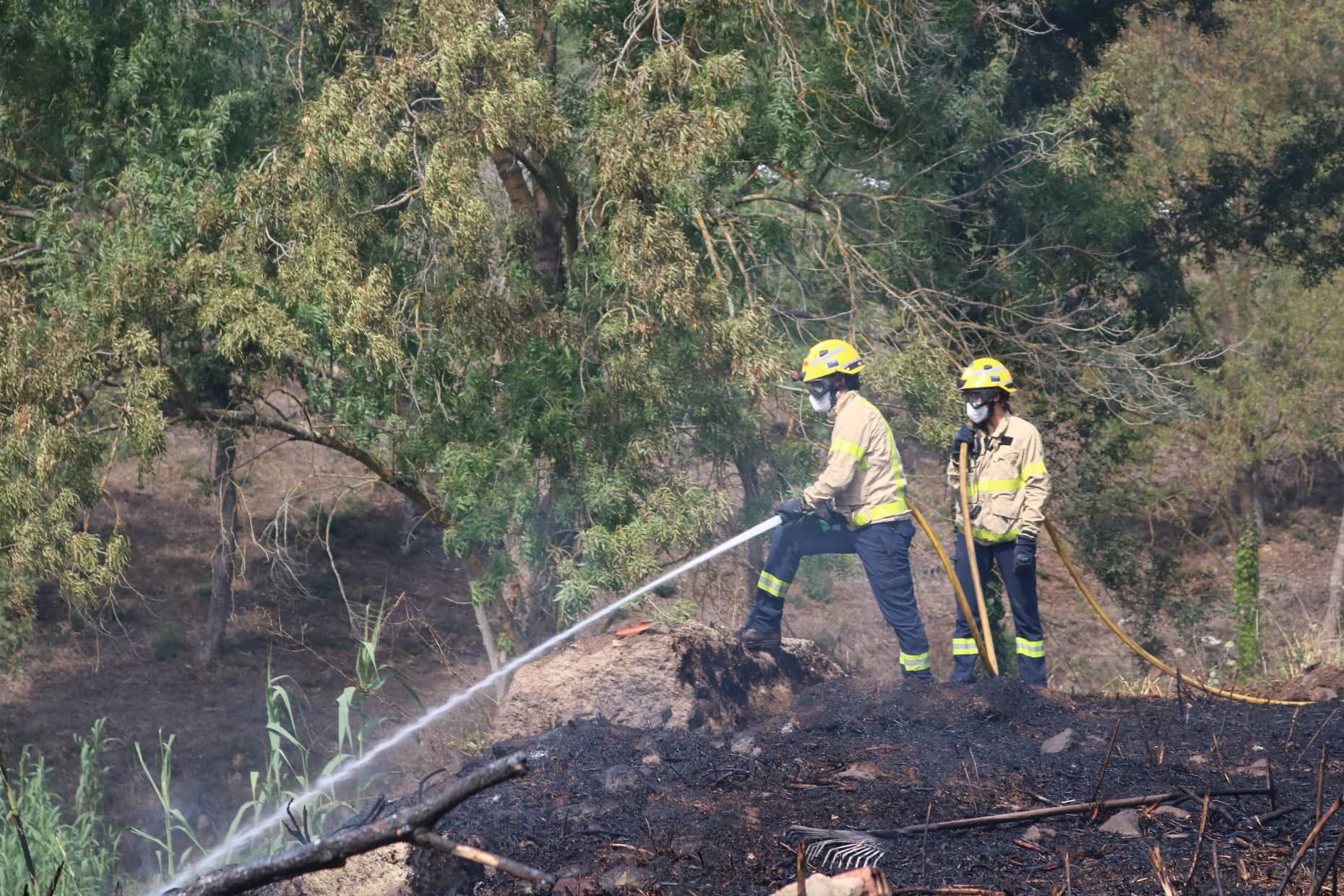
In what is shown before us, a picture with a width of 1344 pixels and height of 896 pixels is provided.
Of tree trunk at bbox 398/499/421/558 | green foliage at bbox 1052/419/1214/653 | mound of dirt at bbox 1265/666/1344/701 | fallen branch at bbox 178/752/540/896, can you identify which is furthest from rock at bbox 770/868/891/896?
green foliage at bbox 1052/419/1214/653

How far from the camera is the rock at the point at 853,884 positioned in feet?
10.9

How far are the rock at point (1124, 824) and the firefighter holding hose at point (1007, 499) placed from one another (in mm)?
2942

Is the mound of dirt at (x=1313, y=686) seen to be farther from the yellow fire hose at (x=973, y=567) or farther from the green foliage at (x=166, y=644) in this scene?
the green foliage at (x=166, y=644)

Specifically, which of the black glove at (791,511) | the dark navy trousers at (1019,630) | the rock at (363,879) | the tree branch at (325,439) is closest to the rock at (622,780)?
the rock at (363,879)

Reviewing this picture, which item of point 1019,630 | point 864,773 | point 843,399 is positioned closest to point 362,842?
point 864,773

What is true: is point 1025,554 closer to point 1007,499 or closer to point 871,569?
point 1007,499

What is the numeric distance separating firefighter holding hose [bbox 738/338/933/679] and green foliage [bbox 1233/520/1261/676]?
7549mm

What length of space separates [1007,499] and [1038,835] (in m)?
3.32

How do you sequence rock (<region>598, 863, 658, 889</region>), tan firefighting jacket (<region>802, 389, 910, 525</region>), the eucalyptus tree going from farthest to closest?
1. the eucalyptus tree
2. tan firefighting jacket (<region>802, 389, 910, 525</region>)
3. rock (<region>598, 863, 658, 889</region>)

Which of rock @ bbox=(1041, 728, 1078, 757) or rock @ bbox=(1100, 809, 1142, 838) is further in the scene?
rock @ bbox=(1041, 728, 1078, 757)

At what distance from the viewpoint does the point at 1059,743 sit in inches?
216

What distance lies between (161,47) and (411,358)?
312cm

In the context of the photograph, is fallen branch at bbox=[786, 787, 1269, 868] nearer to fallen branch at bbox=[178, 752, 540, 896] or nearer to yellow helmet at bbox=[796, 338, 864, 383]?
fallen branch at bbox=[178, 752, 540, 896]

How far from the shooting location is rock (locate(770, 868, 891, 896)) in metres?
3.31
